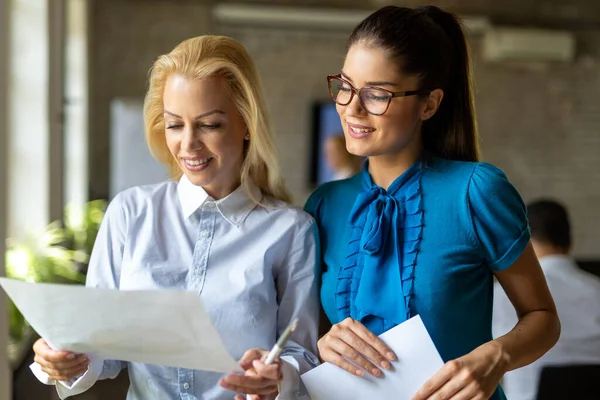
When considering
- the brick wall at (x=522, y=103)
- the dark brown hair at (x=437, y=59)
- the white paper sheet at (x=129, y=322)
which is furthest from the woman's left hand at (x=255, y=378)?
the brick wall at (x=522, y=103)

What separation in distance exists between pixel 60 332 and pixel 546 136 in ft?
25.2

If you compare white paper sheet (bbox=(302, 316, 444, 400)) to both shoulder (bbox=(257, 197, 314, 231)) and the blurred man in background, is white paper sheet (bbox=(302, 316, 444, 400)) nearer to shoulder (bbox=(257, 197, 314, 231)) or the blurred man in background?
shoulder (bbox=(257, 197, 314, 231))

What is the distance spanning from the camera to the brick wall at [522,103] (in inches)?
312

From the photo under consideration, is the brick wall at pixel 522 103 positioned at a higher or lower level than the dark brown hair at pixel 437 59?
lower

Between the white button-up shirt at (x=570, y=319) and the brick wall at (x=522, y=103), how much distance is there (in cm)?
502

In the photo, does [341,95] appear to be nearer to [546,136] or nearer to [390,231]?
[390,231]

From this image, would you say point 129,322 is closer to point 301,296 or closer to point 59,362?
point 59,362

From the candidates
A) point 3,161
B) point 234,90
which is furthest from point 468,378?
point 3,161

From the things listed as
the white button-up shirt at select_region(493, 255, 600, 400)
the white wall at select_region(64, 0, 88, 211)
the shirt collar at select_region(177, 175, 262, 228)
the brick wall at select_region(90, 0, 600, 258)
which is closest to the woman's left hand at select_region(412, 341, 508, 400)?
the shirt collar at select_region(177, 175, 262, 228)

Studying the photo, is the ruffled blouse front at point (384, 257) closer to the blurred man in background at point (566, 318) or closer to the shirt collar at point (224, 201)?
the shirt collar at point (224, 201)

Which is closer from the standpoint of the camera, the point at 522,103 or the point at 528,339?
the point at 528,339

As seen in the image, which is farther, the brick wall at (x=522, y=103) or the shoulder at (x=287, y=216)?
the brick wall at (x=522, y=103)

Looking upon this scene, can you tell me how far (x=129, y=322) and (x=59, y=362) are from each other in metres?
0.20

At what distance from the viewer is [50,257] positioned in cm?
409
